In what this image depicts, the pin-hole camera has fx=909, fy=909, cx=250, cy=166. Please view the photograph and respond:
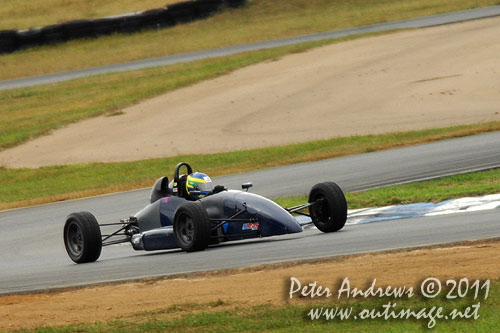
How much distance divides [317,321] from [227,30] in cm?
4369

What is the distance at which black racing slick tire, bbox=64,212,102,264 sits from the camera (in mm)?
14961

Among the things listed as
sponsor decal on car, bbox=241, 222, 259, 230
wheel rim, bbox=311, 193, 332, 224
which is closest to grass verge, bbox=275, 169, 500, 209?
wheel rim, bbox=311, 193, 332, 224

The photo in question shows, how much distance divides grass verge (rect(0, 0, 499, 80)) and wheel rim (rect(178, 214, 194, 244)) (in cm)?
3534

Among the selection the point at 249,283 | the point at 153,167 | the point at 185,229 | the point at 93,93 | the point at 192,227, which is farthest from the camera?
the point at 93,93

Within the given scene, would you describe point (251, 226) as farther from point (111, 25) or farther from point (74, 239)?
point (111, 25)

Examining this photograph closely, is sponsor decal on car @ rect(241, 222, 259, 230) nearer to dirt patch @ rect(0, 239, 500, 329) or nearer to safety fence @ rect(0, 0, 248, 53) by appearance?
dirt patch @ rect(0, 239, 500, 329)

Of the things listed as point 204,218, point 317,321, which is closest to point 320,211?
point 204,218

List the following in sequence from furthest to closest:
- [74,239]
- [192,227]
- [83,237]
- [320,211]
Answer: [74,239] < [83,237] < [320,211] < [192,227]

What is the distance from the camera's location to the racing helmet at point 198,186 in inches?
584

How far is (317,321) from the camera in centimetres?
897

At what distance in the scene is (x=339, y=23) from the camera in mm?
49562

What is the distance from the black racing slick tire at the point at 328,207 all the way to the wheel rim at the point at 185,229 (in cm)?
192

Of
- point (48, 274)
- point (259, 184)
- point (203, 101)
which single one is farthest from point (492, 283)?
point (203, 101)

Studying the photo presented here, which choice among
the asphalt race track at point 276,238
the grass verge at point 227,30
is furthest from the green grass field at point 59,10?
the asphalt race track at point 276,238
